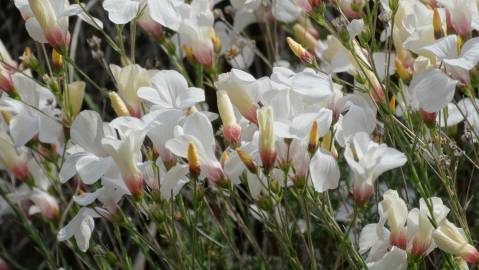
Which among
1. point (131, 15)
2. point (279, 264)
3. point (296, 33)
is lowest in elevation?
point (279, 264)

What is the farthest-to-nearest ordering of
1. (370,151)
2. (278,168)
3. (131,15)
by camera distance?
1. (131,15)
2. (278,168)
3. (370,151)

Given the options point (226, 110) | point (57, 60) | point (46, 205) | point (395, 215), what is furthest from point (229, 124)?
point (46, 205)

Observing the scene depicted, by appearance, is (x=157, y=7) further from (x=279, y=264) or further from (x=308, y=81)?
(x=279, y=264)

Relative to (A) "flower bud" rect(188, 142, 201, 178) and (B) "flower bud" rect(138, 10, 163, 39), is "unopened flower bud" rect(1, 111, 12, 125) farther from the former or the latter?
(A) "flower bud" rect(188, 142, 201, 178)

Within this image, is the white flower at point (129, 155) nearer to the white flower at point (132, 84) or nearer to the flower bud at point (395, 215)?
the white flower at point (132, 84)

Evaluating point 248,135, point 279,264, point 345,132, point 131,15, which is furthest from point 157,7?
point 279,264

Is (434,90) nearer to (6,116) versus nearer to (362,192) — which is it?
(362,192)

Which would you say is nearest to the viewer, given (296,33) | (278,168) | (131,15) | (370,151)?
(370,151)
